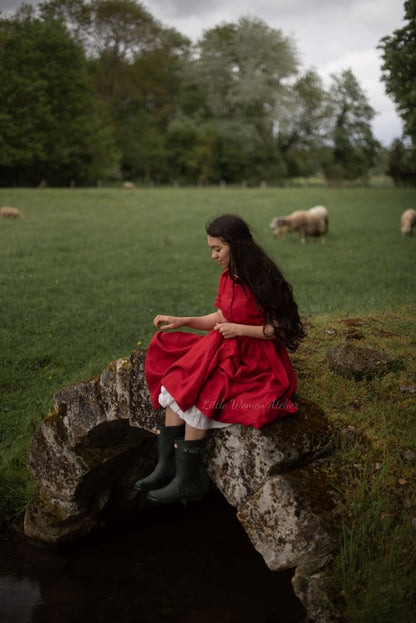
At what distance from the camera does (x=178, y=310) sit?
391 inches

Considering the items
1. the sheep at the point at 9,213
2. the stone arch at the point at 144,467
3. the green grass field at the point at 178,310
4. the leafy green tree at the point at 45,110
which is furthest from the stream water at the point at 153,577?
the leafy green tree at the point at 45,110

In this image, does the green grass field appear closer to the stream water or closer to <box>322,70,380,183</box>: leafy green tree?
the stream water

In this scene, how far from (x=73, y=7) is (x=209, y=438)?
188 feet

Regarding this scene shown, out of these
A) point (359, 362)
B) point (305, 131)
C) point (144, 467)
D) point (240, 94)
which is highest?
point (240, 94)

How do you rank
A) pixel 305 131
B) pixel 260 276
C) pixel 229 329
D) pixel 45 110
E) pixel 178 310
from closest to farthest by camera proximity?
pixel 229 329 → pixel 260 276 → pixel 178 310 → pixel 45 110 → pixel 305 131

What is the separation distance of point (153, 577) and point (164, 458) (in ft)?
4.57

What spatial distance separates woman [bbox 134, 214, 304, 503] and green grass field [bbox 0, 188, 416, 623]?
46cm

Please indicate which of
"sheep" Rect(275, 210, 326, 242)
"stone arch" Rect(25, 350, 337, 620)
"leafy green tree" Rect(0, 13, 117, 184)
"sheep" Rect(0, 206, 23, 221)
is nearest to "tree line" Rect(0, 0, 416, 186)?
"leafy green tree" Rect(0, 13, 117, 184)

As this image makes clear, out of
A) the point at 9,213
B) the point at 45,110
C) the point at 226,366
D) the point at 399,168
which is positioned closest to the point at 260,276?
the point at 226,366

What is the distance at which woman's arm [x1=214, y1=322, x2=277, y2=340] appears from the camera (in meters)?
3.75

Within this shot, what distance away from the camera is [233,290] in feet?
13.1

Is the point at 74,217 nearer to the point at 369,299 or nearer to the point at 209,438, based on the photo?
the point at 369,299

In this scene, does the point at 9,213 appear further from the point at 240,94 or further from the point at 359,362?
the point at 240,94

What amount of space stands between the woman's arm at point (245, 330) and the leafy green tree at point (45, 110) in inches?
1570
